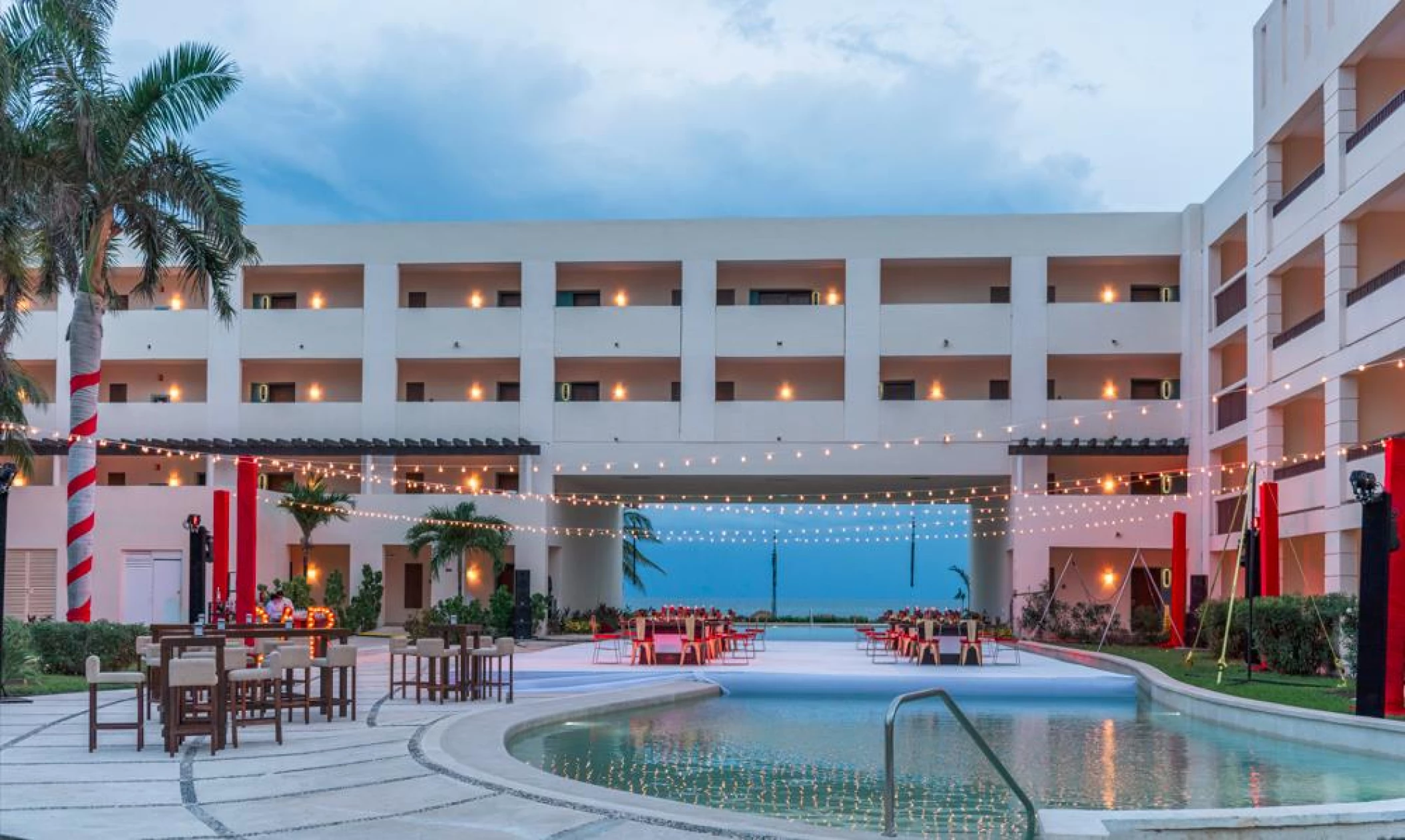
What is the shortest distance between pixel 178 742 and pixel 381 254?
26.9 meters

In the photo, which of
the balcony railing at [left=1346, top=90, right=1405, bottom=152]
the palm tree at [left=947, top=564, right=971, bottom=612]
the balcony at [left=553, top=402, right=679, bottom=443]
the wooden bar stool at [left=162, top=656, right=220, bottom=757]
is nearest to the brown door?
the balcony at [left=553, top=402, right=679, bottom=443]

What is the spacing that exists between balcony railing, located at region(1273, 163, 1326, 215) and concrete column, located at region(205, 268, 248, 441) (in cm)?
2514

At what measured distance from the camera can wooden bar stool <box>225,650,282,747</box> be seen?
11.2 m

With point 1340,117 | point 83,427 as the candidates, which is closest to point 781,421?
point 1340,117

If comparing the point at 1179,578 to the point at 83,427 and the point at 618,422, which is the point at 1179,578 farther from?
the point at 83,427

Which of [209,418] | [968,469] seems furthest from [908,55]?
[209,418]

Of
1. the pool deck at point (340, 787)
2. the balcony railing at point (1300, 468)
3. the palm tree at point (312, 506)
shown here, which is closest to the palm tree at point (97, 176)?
the pool deck at point (340, 787)

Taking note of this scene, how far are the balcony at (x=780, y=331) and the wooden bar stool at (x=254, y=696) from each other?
2342 cm

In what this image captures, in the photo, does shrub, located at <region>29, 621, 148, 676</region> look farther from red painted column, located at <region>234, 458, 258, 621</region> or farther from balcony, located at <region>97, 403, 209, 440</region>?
balcony, located at <region>97, 403, 209, 440</region>

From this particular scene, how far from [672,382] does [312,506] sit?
32.7 feet

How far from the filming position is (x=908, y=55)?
4066cm

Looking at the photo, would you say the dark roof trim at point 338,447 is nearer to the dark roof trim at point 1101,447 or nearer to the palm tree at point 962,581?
the dark roof trim at point 1101,447

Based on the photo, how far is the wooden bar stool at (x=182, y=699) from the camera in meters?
10.4

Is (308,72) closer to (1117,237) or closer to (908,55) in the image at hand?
Answer: (908,55)
